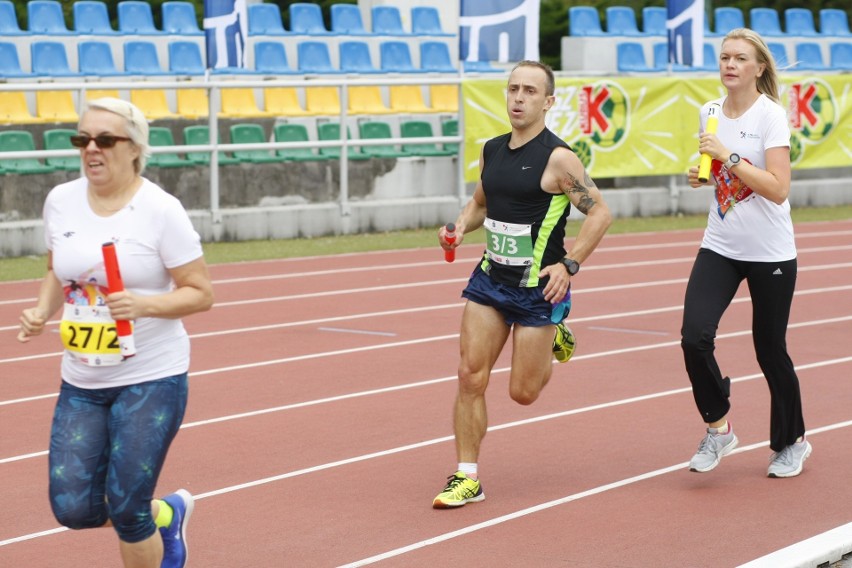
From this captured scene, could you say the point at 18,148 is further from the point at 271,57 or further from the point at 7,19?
the point at 271,57

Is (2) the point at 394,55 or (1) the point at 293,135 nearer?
(1) the point at 293,135

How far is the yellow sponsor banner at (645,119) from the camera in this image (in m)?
20.2

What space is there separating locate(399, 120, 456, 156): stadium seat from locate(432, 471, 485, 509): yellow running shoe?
1361cm

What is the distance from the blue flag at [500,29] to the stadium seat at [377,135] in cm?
175

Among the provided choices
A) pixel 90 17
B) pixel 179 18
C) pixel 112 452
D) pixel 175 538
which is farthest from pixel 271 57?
pixel 112 452

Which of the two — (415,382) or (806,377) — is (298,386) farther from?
(806,377)

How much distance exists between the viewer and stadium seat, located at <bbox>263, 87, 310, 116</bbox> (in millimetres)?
21547

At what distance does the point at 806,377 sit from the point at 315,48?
15465mm

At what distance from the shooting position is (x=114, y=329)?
4988mm

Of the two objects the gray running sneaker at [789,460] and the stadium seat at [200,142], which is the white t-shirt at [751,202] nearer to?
the gray running sneaker at [789,460]

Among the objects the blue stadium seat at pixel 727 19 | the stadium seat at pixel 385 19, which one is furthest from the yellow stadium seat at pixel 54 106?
the blue stadium seat at pixel 727 19

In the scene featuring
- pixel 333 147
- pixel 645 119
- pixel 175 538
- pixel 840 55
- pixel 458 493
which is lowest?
pixel 458 493

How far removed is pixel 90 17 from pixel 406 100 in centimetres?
499

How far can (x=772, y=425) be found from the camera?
7.43m
